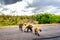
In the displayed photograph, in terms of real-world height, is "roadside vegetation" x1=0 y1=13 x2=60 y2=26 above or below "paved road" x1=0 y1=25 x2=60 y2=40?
above

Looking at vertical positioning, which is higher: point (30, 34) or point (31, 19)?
point (31, 19)

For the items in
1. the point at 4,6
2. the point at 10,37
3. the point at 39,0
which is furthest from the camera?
the point at 39,0

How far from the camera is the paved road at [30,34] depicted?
2.73m

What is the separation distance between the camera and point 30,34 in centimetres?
289

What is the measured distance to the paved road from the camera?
273 centimetres

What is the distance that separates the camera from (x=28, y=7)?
3.03 meters

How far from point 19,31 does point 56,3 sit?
0.92m

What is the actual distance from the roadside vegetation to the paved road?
11 centimetres

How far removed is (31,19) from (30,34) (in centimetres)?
27

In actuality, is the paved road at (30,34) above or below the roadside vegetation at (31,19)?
below

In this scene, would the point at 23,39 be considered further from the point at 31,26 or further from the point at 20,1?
the point at 20,1

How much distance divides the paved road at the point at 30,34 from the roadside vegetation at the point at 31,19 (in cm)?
11

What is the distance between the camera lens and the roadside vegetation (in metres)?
2.82

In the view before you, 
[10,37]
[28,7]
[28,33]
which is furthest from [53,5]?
[10,37]
